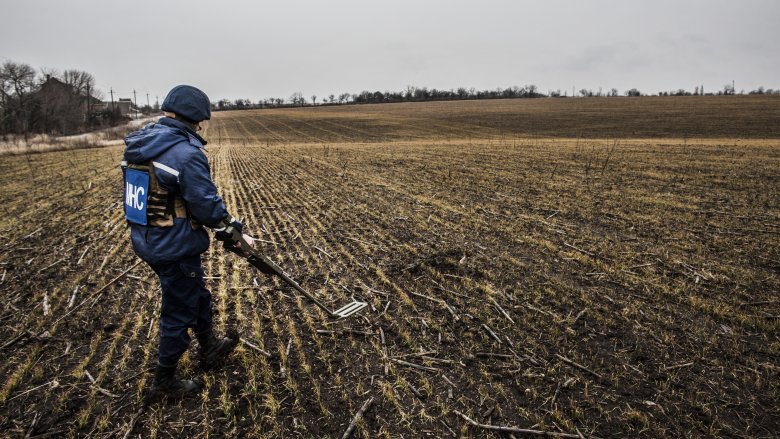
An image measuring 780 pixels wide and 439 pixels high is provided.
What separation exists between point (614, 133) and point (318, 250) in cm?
4053

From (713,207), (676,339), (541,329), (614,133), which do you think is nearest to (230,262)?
(541,329)

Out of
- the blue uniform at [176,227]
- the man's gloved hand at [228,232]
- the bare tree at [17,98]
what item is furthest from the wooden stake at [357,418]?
the bare tree at [17,98]

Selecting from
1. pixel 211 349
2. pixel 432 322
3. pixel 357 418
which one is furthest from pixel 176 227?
pixel 432 322

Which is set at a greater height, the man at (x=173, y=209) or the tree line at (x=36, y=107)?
the tree line at (x=36, y=107)

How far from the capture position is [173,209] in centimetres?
314

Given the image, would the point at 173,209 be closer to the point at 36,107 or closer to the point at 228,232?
the point at 228,232

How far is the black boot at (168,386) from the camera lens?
336 cm

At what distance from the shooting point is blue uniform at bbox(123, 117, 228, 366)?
3.05 metres

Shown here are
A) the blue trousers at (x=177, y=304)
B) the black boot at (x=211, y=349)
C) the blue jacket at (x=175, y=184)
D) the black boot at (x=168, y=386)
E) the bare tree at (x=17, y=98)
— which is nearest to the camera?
the blue jacket at (x=175, y=184)

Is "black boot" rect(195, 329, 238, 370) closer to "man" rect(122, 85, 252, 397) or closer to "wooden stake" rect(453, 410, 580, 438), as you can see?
"man" rect(122, 85, 252, 397)

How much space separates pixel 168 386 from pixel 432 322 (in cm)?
287

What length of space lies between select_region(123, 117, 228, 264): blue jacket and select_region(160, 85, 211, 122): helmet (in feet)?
0.41

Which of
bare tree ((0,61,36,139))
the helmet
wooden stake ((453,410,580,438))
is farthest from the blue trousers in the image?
bare tree ((0,61,36,139))

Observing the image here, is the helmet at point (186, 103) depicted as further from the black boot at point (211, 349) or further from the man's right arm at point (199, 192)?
the black boot at point (211, 349)
